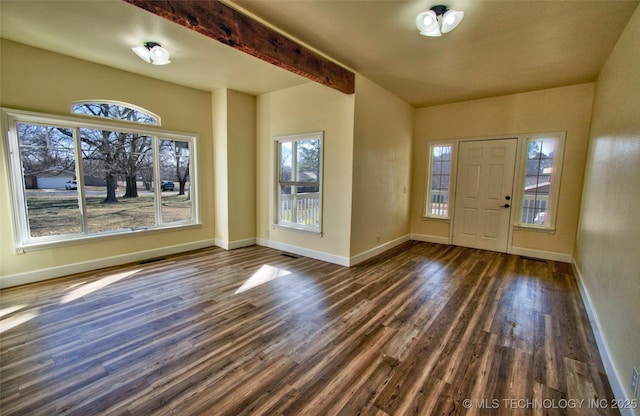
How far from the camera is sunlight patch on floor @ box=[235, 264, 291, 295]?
3420mm

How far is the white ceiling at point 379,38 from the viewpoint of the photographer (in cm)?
242

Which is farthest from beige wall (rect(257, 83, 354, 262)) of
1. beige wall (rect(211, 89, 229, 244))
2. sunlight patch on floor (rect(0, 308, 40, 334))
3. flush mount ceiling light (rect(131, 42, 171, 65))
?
sunlight patch on floor (rect(0, 308, 40, 334))

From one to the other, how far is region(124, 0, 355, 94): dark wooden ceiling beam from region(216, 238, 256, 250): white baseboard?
3308 millimetres

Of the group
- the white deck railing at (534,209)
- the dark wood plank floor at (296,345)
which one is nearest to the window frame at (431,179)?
the white deck railing at (534,209)

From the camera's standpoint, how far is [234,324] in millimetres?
2555

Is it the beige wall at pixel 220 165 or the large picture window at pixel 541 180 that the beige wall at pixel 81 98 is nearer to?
the beige wall at pixel 220 165

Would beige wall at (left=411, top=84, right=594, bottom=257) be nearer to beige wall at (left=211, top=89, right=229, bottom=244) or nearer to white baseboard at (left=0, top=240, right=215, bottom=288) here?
beige wall at (left=211, top=89, right=229, bottom=244)

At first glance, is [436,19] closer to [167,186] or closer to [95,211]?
[167,186]

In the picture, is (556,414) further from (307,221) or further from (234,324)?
(307,221)

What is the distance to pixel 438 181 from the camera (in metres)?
5.85

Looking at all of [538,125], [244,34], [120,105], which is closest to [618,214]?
[538,125]

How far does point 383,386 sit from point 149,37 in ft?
13.3

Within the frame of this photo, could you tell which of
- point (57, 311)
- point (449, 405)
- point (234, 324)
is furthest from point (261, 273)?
point (449, 405)

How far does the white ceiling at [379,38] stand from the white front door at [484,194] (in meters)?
1.25
